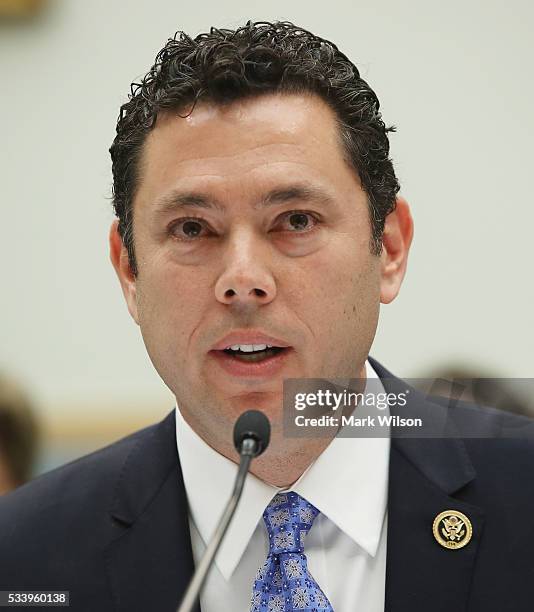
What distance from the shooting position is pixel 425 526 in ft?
5.61

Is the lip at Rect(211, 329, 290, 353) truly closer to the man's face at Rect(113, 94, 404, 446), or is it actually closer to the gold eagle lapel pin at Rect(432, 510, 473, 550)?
the man's face at Rect(113, 94, 404, 446)

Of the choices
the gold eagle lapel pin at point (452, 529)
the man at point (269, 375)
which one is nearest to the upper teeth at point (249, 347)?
the man at point (269, 375)

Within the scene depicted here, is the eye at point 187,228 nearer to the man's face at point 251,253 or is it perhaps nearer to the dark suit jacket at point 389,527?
the man's face at point 251,253

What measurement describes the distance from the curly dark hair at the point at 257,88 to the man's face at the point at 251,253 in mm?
39

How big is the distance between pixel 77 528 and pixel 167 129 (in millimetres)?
776

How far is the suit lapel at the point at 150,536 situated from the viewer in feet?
5.67

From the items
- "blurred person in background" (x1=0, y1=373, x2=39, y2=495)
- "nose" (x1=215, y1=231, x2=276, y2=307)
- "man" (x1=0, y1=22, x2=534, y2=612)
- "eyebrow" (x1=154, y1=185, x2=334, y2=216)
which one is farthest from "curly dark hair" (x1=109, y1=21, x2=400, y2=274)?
"blurred person in background" (x1=0, y1=373, x2=39, y2=495)

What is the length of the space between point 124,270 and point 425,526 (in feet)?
2.55

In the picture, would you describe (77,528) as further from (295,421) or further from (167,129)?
(167,129)

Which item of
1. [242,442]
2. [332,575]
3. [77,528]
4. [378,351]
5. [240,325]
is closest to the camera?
[242,442]

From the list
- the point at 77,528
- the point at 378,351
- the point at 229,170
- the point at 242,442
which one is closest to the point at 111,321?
the point at 378,351

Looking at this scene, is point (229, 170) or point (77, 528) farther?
point (77, 528)

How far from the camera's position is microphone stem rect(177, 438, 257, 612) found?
45.0 inches

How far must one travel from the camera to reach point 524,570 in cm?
167
